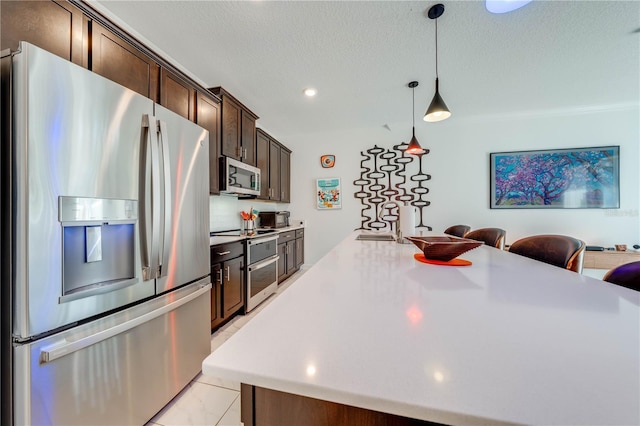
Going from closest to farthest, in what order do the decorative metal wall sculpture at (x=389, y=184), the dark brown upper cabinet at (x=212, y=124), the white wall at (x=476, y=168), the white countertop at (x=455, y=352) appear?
1. the white countertop at (x=455, y=352)
2. the dark brown upper cabinet at (x=212, y=124)
3. the white wall at (x=476, y=168)
4. the decorative metal wall sculpture at (x=389, y=184)

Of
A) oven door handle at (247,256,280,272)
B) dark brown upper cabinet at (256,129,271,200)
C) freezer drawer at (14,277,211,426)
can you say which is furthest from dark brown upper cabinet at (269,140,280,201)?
freezer drawer at (14,277,211,426)

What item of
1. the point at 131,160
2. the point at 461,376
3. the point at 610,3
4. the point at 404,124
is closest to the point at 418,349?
the point at 461,376

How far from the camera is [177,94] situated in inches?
76.2

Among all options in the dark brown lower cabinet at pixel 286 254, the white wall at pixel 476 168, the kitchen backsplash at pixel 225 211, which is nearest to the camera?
the kitchen backsplash at pixel 225 211

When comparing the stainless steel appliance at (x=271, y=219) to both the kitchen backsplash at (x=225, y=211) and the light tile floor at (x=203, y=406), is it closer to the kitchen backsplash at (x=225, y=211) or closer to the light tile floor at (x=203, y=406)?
the kitchen backsplash at (x=225, y=211)

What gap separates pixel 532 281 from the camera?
0.83 metres

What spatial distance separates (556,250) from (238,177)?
266cm

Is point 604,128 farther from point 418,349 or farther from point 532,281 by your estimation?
point 418,349

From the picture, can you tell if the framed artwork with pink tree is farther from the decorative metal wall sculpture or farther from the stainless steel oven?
the stainless steel oven

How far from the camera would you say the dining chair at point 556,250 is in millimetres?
1145

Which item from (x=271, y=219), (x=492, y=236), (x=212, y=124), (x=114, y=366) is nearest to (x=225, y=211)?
(x=271, y=219)

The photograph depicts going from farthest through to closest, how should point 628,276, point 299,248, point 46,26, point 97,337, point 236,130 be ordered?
1. point 299,248
2. point 236,130
3. point 46,26
4. point 97,337
5. point 628,276

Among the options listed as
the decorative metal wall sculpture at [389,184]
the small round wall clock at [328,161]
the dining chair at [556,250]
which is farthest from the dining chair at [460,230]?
the small round wall clock at [328,161]

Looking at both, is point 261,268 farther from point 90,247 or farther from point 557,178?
point 557,178
